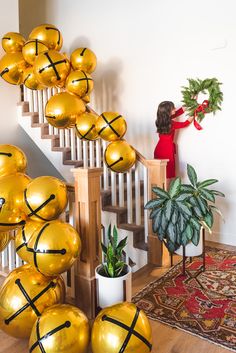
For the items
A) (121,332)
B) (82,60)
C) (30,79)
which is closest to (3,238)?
(121,332)

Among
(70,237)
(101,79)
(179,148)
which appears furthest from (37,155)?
(70,237)

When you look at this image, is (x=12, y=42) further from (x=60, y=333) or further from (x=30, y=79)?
(x=60, y=333)

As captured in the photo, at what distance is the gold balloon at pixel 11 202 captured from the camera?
1.73m

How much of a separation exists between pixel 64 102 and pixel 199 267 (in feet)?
6.23

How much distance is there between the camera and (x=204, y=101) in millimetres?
3334

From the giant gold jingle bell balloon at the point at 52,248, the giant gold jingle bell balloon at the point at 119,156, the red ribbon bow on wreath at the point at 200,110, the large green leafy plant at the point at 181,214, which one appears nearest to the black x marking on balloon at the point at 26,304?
the giant gold jingle bell balloon at the point at 52,248

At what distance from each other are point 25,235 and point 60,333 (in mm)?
602

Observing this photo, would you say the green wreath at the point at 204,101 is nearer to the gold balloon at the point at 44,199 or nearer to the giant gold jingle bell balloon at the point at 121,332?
the gold balloon at the point at 44,199

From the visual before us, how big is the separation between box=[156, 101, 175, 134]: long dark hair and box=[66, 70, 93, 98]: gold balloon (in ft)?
2.93

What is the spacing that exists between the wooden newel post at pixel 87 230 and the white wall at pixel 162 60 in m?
1.86

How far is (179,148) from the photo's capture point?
3.64 metres

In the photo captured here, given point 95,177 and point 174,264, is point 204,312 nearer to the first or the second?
point 174,264

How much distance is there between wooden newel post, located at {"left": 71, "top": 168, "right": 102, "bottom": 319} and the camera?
1957mm

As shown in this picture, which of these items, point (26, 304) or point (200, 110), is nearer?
point (26, 304)
